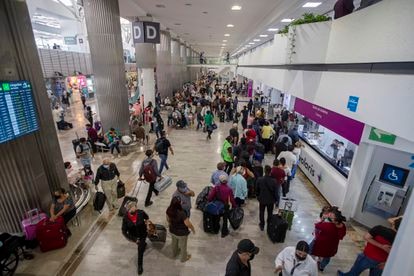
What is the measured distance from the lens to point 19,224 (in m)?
4.31

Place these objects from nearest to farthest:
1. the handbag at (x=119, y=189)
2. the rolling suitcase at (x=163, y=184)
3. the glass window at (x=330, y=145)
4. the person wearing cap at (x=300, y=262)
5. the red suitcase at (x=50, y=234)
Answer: the person wearing cap at (x=300, y=262) → the red suitcase at (x=50, y=234) → the handbag at (x=119, y=189) → the glass window at (x=330, y=145) → the rolling suitcase at (x=163, y=184)

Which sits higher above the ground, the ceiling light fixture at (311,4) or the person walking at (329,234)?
the ceiling light fixture at (311,4)

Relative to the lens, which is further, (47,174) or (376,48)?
(47,174)

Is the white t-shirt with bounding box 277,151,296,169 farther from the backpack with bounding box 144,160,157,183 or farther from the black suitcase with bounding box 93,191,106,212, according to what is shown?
the black suitcase with bounding box 93,191,106,212

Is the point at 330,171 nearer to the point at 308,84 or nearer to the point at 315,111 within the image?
the point at 315,111

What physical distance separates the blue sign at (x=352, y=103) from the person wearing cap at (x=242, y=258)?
12.7ft

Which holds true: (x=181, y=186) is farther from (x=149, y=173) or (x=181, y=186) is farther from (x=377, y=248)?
(x=377, y=248)

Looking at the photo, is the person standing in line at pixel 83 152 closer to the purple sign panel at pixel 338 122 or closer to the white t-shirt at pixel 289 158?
the white t-shirt at pixel 289 158

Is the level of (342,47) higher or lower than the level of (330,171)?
higher

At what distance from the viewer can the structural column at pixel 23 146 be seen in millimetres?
3861

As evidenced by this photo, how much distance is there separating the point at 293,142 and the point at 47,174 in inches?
267

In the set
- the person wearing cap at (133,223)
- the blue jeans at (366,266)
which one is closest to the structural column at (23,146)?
the person wearing cap at (133,223)

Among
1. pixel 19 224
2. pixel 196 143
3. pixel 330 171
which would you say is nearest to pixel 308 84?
pixel 330 171

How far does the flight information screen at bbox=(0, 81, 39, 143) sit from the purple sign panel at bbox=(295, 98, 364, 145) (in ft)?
22.2
